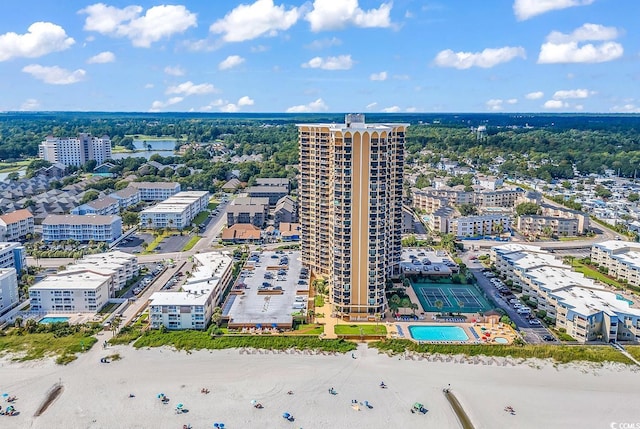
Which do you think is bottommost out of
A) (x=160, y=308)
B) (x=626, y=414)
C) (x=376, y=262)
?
(x=626, y=414)

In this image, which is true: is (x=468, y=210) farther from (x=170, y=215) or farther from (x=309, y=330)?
(x=309, y=330)

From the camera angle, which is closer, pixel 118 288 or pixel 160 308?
pixel 160 308

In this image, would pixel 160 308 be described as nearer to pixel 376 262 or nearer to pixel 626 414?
pixel 376 262

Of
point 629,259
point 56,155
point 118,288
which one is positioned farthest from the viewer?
point 56,155

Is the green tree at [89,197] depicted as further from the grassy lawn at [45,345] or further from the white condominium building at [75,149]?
the grassy lawn at [45,345]

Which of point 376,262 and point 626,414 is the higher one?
point 376,262

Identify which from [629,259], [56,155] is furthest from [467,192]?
[56,155]

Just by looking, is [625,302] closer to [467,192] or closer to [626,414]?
[626,414]

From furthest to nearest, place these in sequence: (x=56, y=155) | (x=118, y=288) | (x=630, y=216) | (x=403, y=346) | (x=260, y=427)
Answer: (x=56, y=155) < (x=630, y=216) < (x=118, y=288) < (x=403, y=346) < (x=260, y=427)

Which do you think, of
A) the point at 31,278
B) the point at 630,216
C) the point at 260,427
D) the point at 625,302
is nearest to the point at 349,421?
the point at 260,427
